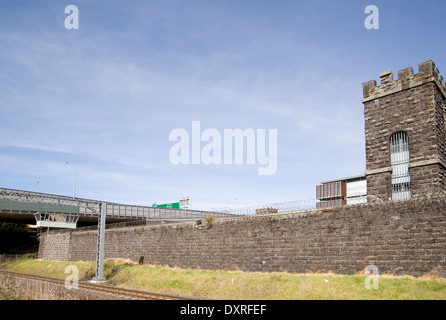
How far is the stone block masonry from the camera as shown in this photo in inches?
617

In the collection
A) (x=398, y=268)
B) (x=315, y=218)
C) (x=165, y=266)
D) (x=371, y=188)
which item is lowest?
(x=165, y=266)

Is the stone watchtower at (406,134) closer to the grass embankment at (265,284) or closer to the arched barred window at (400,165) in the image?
the arched barred window at (400,165)

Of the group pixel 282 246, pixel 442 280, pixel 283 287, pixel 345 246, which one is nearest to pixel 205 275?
pixel 282 246

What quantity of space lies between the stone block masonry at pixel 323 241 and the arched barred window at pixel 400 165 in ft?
13.5

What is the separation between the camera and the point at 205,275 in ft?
76.8

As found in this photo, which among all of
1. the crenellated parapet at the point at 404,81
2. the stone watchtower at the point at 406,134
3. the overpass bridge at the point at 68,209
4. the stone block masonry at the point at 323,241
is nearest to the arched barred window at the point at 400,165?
the stone watchtower at the point at 406,134

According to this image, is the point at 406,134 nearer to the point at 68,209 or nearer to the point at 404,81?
the point at 404,81

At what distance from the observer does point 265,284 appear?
18891 millimetres
